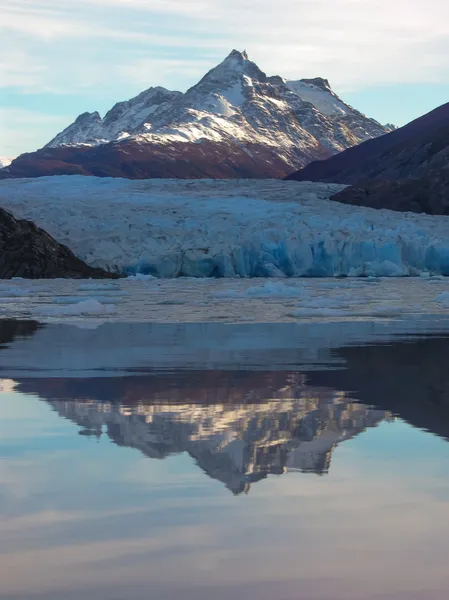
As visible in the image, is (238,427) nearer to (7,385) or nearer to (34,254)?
(7,385)

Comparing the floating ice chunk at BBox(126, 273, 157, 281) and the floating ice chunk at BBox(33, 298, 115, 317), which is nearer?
the floating ice chunk at BBox(33, 298, 115, 317)

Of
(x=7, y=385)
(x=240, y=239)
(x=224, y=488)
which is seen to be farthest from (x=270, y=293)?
(x=224, y=488)

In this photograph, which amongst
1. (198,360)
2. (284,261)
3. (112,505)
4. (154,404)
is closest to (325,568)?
(112,505)

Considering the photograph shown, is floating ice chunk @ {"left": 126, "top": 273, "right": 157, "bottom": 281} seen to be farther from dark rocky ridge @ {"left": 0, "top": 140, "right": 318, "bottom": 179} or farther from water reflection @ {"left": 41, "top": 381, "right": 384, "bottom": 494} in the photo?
dark rocky ridge @ {"left": 0, "top": 140, "right": 318, "bottom": 179}

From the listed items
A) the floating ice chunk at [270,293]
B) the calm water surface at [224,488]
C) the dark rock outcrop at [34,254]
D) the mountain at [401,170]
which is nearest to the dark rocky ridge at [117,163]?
the mountain at [401,170]

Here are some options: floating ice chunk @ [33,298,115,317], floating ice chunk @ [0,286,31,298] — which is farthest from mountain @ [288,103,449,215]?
floating ice chunk @ [33,298,115,317]

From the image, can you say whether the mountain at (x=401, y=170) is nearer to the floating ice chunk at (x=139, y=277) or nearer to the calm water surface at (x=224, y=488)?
the floating ice chunk at (x=139, y=277)

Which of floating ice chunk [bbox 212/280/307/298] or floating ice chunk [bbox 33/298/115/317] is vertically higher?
floating ice chunk [bbox 33/298/115/317]
